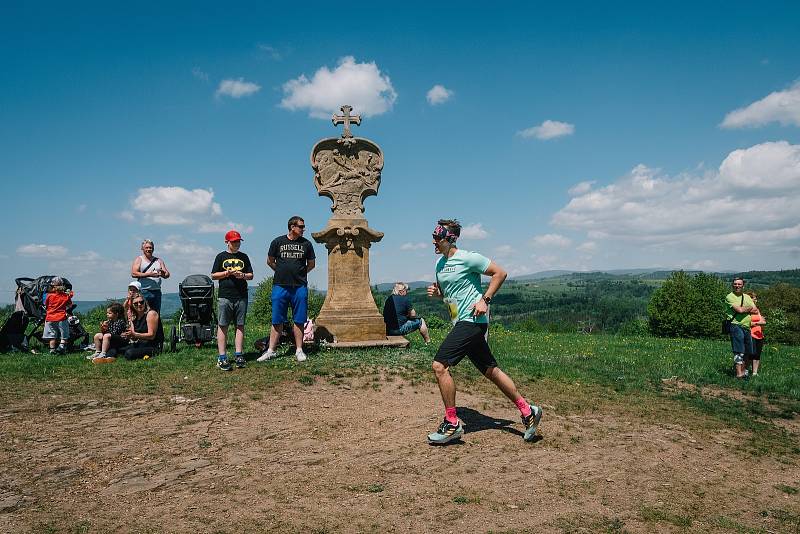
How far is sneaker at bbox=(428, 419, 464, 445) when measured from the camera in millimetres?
5059

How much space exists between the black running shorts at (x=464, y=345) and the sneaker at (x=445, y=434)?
1.85 feet

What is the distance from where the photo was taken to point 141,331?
9352 millimetres

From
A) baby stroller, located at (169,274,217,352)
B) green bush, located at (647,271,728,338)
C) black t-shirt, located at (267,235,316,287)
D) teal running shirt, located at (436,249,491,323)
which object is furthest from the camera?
green bush, located at (647,271,728,338)

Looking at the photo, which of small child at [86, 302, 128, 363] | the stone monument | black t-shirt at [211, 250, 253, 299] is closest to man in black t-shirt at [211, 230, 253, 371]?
black t-shirt at [211, 250, 253, 299]

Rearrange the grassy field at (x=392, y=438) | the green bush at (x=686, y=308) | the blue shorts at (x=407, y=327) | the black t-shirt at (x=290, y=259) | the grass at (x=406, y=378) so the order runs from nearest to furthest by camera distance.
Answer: the grassy field at (x=392, y=438), the grass at (x=406, y=378), the black t-shirt at (x=290, y=259), the blue shorts at (x=407, y=327), the green bush at (x=686, y=308)

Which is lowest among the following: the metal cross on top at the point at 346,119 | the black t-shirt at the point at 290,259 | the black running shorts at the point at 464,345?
the black running shorts at the point at 464,345

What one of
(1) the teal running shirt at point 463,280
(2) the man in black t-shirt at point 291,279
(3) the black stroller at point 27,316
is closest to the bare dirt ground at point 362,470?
(1) the teal running shirt at point 463,280

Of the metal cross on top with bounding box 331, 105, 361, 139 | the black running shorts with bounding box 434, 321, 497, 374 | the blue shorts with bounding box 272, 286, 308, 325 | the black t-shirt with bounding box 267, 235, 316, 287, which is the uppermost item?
the metal cross on top with bounding box 331, 105, 361, 139

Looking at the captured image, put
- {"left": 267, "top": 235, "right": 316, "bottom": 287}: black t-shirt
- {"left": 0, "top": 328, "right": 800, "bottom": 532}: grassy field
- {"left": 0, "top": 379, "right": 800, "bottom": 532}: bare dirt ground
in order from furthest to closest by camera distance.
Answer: {"left": 267, "top": 235, "right": 316, "bottom": 287}: black t-shirt < {"left": 0, "top": 328, "right": 800, "bottom": 532}: grassy field < {"left": 0, "top": 379, "right": 800, "bottom": 532}: bare dirt ground

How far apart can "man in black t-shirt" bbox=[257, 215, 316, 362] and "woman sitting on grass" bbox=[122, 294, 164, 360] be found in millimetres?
2166

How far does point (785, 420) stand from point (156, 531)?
7.29 metres

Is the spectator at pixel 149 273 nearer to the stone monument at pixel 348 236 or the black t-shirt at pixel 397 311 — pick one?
the stone monument at pixel 348 236

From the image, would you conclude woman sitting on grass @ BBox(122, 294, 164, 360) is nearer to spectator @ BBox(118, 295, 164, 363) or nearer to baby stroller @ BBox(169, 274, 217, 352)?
spectator @ BBox(118, 295, 164, 363)

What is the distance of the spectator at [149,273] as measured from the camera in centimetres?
970
